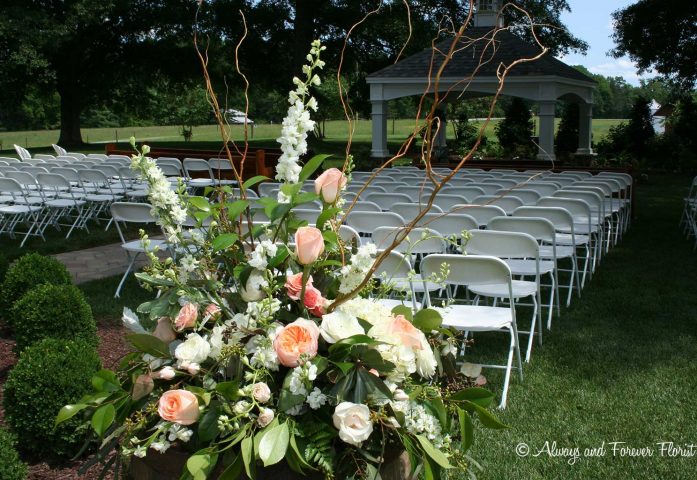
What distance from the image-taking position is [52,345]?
431 centimetres

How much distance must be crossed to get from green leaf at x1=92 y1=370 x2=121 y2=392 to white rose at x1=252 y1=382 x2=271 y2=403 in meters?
0.44

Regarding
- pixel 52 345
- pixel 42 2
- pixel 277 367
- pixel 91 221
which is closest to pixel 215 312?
pixel 277 367

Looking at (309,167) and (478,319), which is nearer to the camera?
(309,167)

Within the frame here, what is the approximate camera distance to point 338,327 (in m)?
1.79

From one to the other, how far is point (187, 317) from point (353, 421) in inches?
19.0

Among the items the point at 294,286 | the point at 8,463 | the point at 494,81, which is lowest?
the point at 8,463

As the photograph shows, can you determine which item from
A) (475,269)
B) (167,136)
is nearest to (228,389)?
(475,269)

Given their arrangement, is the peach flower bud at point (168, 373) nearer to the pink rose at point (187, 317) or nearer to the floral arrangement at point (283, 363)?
the floral arrangement at point (283, 363)

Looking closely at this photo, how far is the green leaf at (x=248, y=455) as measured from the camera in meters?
1.66

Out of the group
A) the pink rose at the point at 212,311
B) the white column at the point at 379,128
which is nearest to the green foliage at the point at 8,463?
the pink rose at the point at 212,311

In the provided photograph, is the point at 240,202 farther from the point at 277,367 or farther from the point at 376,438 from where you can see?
the point at 376,438

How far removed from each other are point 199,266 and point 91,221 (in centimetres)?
1143

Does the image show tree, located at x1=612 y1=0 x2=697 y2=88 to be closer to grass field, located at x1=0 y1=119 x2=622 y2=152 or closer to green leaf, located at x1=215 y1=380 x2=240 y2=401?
grass field, located at x1=0 y1=119 x2=622 y2=152

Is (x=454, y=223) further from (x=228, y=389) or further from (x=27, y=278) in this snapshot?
(x=228, y=389)
